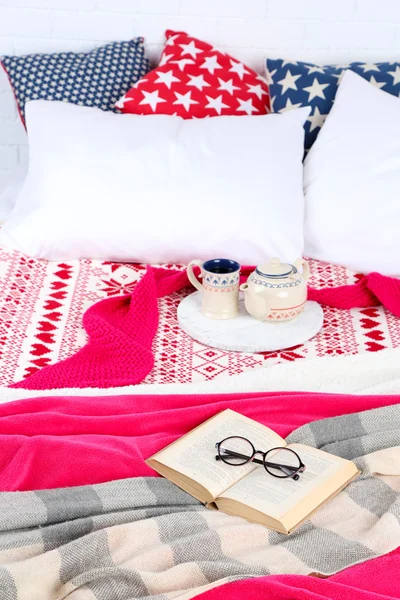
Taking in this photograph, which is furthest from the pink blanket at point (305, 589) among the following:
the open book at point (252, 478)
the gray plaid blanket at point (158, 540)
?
the open book at point (252, 478)

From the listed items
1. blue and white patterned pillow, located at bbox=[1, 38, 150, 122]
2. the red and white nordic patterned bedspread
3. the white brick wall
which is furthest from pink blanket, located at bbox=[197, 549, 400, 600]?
the white brick wall

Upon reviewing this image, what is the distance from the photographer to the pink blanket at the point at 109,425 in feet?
4.06

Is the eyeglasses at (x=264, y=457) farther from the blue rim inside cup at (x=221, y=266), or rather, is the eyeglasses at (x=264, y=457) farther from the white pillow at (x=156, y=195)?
the white pillow at (x=156, y=195)

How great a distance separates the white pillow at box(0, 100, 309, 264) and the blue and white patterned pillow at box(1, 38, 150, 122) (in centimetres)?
26

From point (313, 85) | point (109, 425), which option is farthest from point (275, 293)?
point (313, 85)

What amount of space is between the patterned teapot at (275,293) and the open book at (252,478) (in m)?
0.46

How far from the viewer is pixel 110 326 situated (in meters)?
1.70

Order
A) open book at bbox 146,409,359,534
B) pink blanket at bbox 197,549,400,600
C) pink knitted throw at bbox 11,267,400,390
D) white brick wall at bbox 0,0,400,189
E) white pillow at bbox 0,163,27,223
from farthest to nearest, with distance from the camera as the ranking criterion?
1. white brick wall at bbox 0,0,400,189
2. white pillow at bbox 0,163,27,223
3. pink knitted throw at bbox 11,267,400,390
4. open book at bbox 146,409,359,534
5. pink blanket at bbox 197,549,400,600

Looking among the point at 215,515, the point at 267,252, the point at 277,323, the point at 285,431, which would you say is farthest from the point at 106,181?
the point at 215,515

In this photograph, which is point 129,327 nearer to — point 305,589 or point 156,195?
point 156,195

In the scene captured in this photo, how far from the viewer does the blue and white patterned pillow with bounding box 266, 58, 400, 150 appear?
2348 millimetres

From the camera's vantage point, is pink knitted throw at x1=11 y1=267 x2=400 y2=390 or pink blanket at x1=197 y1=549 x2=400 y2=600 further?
pink knitted throw at x1=11 y1=267 x2=400 y2=390

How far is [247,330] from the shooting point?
5.79 ft

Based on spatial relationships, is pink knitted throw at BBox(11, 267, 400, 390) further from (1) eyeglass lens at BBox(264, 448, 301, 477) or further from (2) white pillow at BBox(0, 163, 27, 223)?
(2) white pillow at BBox(0, 163, 27, 223)
